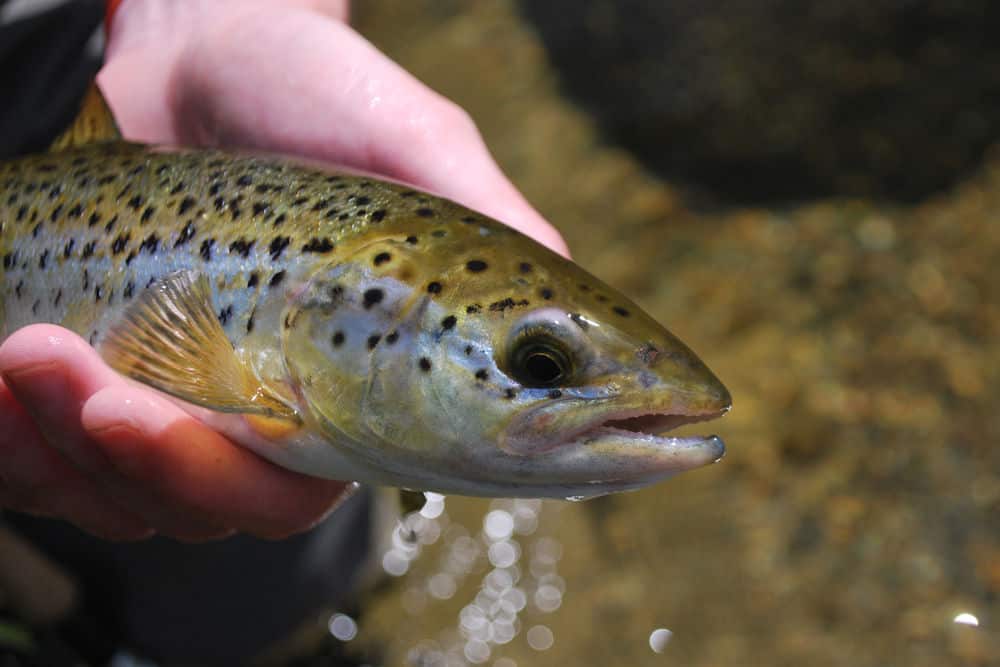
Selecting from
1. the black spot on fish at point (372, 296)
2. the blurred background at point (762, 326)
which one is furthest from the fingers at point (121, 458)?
the blurred background at point (762, 326)

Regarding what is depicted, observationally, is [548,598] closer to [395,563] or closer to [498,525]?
[498,525]

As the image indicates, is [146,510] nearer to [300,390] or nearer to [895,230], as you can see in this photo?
[300,390]

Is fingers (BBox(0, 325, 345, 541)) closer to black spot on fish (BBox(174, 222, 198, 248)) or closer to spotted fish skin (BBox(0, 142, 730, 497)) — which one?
spotted fish skin (BBox(0, 142, 730, 497))

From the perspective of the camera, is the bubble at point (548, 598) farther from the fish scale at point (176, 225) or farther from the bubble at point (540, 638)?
the fish scale at point (176, 225)

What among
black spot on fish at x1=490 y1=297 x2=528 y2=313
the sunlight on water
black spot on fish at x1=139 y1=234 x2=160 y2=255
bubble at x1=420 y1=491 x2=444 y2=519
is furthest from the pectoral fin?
bubble at x1=420 y1=491 x2=444 y2=519

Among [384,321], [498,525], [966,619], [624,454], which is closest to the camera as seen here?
[624,454]

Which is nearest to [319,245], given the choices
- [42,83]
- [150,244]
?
[150,244]
